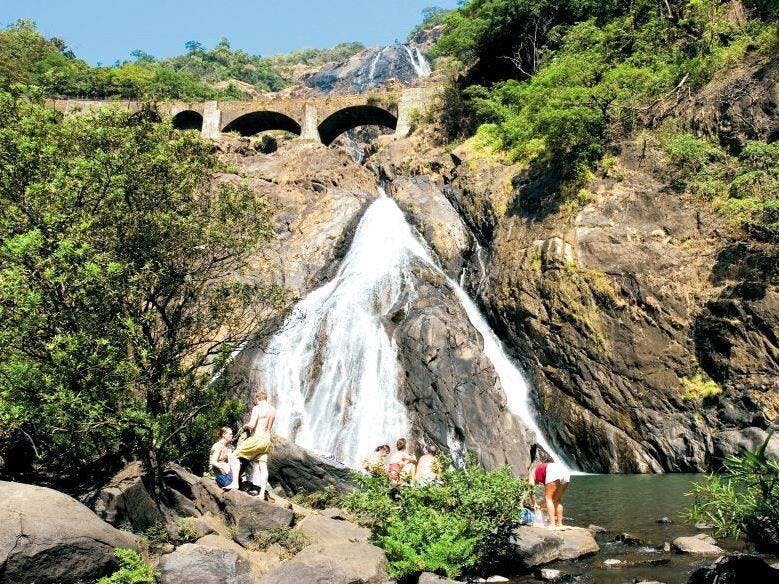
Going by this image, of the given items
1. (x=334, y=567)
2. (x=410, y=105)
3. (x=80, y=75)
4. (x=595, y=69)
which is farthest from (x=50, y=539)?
(x=80, y=75)

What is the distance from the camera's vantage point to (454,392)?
20531 mm

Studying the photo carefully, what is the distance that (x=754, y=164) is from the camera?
71.6 ft

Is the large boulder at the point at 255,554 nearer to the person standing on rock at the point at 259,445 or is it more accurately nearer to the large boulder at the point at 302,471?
the person standing on rock at the point at 259,445

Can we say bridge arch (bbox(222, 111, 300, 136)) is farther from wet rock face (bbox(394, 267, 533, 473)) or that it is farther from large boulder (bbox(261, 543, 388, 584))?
large boulder (bbox(261, 543, 388, 584))

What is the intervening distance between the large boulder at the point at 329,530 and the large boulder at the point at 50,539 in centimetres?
266

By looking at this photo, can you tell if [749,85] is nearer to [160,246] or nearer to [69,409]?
[160,246]

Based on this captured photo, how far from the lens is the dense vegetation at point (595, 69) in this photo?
83.8 ft

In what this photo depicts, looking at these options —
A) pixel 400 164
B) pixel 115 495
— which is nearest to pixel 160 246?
pixel 115 495

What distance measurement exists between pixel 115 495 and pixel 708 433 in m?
17.1

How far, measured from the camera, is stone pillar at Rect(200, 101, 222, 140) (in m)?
48.1

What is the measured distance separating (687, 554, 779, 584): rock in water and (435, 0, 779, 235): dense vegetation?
1435 cm

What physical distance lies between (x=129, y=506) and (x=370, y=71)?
11218 cm

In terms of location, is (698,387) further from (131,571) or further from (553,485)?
(131,571)

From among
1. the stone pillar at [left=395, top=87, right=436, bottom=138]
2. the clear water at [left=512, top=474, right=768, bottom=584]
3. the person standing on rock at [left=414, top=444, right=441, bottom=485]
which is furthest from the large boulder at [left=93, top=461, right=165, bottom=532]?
the stone pillar at [left=395, top=87, right=436, bottom=138]
